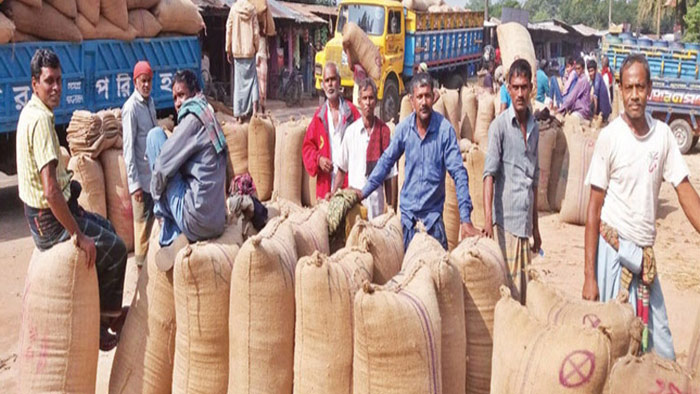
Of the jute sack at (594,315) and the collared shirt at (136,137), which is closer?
the jute sack at (594,315)

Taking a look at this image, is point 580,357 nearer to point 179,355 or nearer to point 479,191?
point 179,355

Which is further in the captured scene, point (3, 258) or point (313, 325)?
point (3, 258)

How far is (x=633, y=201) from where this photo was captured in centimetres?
295

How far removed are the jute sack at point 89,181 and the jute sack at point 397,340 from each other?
4021mm

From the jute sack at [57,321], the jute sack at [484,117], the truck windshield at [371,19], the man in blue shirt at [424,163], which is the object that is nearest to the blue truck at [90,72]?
the truck windshield at [371,19]

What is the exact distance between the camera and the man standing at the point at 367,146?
4453 mm

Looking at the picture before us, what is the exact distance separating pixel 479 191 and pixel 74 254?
11.4 feet

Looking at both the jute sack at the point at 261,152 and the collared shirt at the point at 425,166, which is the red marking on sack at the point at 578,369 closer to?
the collared shirt at the point at 425,166

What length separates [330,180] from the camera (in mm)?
4852

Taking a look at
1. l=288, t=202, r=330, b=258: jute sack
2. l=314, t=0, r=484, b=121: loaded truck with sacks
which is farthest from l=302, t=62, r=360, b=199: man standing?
l=314, t=0, r=484, b=121: loaded truck with sacks

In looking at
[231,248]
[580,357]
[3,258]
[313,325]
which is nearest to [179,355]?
[231,248]

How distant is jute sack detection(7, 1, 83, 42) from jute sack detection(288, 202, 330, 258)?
5.52 metres

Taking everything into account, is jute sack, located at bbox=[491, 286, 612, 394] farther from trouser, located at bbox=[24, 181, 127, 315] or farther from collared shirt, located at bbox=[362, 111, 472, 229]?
trouser, located at bbox=[24, 181, 127, 315]

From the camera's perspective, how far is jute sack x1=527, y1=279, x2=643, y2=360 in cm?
254
